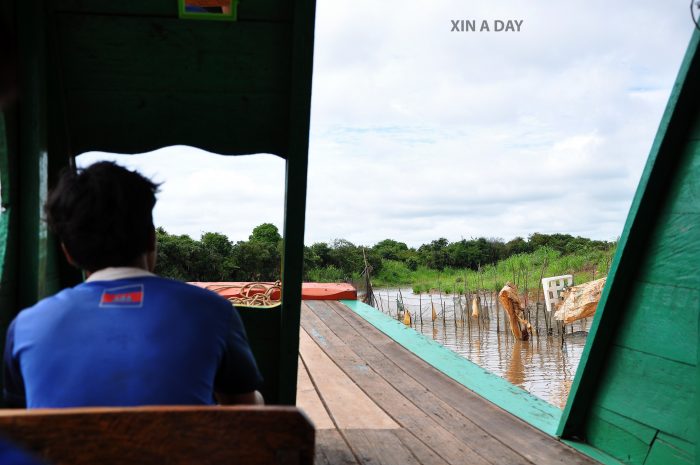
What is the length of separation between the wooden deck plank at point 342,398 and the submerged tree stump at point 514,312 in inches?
388

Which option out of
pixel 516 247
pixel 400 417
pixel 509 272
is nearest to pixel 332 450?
pixel 400 417

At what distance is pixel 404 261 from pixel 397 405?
84.1ft

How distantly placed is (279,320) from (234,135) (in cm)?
60

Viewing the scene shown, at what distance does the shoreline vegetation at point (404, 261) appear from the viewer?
22.4 ft

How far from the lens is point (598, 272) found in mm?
19250

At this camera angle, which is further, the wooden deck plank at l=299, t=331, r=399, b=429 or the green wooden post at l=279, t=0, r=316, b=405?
the wooden deck plank at l=299, t=331, r=399, b=429

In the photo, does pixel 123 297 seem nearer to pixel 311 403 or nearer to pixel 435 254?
pixel 311 403

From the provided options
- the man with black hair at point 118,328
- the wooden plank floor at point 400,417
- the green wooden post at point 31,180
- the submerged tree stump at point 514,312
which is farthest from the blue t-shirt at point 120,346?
the submerged tree stump at point 514,312

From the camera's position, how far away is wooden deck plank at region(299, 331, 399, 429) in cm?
311

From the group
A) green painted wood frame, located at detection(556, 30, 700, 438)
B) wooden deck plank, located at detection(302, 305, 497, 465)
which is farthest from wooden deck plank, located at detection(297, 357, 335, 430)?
green painted wood frame, located at detection(556, 30, 700, 438)

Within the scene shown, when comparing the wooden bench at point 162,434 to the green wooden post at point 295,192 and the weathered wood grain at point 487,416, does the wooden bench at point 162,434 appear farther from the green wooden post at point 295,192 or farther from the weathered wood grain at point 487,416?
the weathered wood grain at point 487,416

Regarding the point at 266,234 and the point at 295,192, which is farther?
the point at 266,234

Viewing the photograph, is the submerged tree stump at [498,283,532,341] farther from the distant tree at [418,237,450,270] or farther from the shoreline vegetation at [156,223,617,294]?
the distant tree at [418,237,450,270]

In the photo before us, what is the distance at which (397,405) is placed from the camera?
3.44 meters
